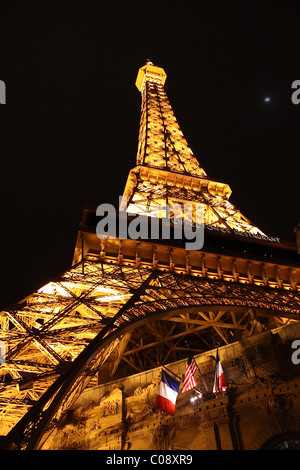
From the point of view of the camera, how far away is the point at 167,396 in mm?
12891

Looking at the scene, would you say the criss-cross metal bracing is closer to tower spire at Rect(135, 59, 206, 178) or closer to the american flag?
the american flag

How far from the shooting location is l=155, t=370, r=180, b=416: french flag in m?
12.5

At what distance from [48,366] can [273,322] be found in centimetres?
1354

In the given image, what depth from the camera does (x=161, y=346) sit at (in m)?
26.7

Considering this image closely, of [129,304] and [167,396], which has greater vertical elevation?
[129,304]

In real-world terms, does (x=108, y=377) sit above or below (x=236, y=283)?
below

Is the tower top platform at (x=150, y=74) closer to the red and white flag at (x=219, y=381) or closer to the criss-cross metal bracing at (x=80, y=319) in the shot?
the criss-cross metal bracing at (x=80, y=319)

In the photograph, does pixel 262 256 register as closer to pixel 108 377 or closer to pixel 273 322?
pixel 273 322

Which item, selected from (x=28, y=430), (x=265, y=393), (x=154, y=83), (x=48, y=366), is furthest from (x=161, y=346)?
(x=154, y=83)

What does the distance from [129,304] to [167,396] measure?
131 inches

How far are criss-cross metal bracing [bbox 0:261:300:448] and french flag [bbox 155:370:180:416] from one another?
2159 millimetres

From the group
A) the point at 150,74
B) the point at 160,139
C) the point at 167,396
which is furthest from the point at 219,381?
the point at 150,74

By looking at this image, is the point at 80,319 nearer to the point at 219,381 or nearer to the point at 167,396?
the point at 167,396

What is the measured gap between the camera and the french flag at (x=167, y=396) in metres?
12.5
